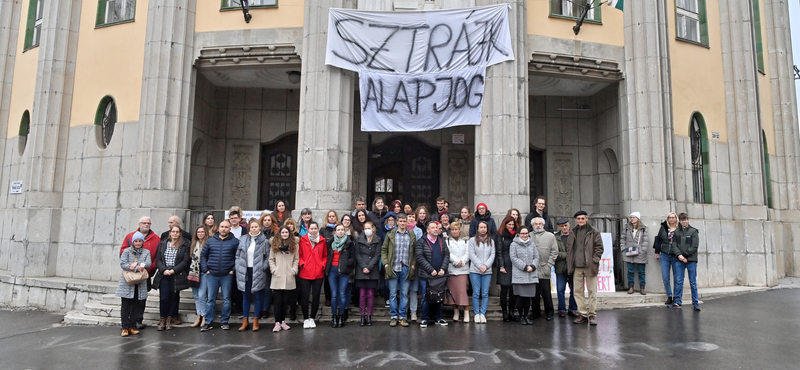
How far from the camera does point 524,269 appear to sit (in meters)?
8.56

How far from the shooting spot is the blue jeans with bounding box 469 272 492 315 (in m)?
8.76

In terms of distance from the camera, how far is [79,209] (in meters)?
12.8

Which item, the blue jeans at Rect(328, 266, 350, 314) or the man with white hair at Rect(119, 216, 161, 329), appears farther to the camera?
the blue jeans at Rect(328, 266, 350, 314)

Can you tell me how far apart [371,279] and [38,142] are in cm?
1094

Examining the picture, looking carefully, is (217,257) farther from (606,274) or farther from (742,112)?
(742,112)

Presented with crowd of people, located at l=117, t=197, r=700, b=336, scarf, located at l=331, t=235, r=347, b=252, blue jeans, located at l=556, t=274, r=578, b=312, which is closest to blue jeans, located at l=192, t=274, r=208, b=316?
crowd of people, located at l=117, t=197, r=700, b=336

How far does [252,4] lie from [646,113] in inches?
424

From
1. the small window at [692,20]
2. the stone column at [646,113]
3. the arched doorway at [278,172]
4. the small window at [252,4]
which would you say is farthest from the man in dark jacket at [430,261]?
the small window at [692,20]

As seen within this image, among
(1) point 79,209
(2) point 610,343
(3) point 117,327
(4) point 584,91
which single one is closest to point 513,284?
(2) point 610,343

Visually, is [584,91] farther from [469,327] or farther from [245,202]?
[245,202]

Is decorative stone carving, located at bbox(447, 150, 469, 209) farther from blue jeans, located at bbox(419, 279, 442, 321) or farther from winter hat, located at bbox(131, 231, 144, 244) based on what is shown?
winter hat, located at bbox(131, 231, 144, 244)

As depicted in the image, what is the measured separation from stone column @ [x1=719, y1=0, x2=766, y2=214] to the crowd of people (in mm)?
8146

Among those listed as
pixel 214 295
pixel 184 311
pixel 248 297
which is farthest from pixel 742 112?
pixel 184 311

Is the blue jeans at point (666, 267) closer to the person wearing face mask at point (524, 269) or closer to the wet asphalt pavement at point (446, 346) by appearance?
the wet asphalt pavement at point (446, 346)
